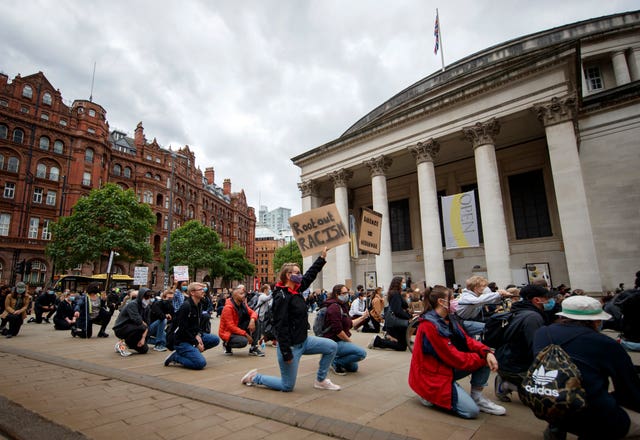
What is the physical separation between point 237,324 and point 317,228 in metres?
3.56

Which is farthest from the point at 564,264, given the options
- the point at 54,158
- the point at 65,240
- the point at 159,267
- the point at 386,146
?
the point at 54,158

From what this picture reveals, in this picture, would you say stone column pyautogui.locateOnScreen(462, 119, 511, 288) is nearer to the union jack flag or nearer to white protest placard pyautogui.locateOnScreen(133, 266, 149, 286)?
the union jack flag

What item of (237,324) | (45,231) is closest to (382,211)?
(237,324)

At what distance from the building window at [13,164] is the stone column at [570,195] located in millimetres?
52182

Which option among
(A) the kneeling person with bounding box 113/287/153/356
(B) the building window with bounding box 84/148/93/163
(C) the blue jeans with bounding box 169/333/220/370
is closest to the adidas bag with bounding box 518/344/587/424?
(C) the blue jeans with bounding box 169/333/220/370

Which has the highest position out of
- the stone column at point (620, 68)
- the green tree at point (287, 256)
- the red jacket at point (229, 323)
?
the stone column at point (620, 68)

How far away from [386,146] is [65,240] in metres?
31.7

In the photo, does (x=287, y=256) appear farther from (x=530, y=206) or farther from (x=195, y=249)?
(x=530, y=206)

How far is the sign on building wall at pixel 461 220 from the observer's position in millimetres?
17297

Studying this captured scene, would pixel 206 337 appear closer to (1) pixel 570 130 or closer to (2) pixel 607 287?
(1) pixel 570 130

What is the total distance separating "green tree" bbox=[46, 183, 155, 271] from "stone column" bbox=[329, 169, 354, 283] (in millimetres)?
22433

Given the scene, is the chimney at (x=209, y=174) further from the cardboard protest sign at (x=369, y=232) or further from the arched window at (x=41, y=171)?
the cardboard protest sign at (x=369, y=232)

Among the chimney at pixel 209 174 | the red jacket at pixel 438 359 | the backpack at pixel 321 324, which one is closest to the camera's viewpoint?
the red jacket at pixel 438 359

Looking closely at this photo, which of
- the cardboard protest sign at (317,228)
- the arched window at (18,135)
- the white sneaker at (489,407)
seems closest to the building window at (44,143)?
the arched window at (18,135)
